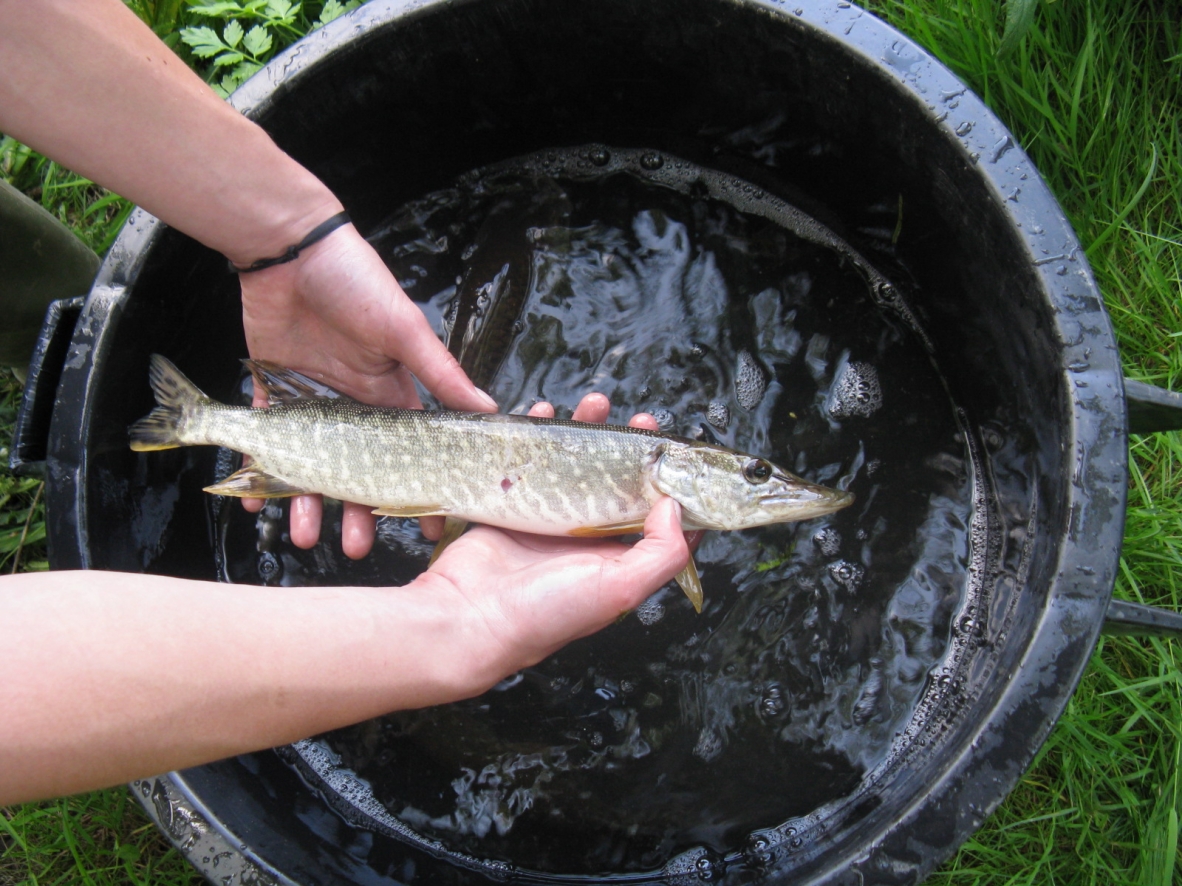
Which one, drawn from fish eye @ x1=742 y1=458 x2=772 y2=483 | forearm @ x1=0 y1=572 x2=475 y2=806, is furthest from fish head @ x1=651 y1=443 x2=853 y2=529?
forearm @ x1=0 y1=572 x2=475 y2=806

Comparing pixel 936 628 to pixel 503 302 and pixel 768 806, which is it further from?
pixel 503 302

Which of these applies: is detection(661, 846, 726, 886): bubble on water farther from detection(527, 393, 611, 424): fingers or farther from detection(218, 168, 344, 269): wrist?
detection(218, 168, 344, 269): wrist

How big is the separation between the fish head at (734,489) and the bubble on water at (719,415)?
0.95 feet

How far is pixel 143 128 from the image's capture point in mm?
1501

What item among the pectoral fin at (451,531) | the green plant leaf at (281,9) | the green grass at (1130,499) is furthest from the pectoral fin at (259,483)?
the green plant leaf at (281,9)

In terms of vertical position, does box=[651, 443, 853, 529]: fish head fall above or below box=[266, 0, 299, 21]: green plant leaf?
below

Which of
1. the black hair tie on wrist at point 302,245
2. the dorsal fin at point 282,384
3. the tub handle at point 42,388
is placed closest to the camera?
the tub handle at point 42,388

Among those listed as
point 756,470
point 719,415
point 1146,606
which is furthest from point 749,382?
point 1146,606

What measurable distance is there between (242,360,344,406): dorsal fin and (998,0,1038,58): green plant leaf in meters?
1.92

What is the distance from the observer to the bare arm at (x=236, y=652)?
965mm

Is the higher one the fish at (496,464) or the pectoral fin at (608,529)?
the fish at (496,464)

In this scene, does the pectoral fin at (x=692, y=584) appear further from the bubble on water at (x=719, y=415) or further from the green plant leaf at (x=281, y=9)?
the green plant leaf at (x=281, y=9)

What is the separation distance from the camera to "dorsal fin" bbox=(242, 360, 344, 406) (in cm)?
188

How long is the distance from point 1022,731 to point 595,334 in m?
1.41
